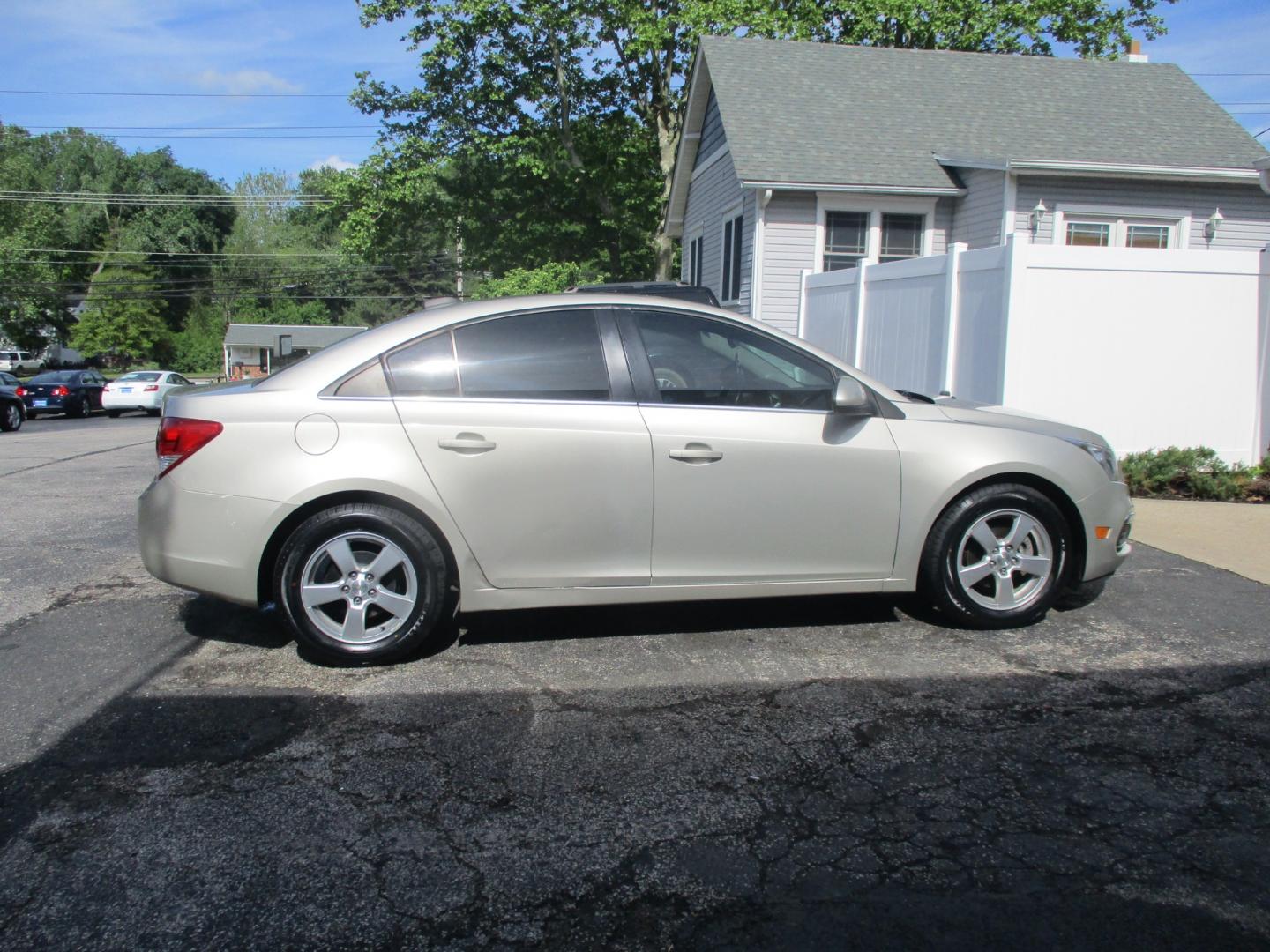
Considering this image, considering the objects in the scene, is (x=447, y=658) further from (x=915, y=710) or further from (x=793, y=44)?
(x=793, y=44)

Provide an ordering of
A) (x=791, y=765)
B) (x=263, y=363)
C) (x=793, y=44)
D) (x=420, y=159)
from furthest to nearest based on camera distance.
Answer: (x=263, y=363) → (x=420, y=159) → (x=793, y=44) → (x=791, y=765)

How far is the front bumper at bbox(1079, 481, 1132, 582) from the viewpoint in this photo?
5.01 meters

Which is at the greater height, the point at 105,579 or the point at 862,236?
the point at 862,236

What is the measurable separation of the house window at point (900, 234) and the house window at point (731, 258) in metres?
2.36

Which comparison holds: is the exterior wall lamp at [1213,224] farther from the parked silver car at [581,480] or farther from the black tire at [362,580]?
the black tire at [362,580]

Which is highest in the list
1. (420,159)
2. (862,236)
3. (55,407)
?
(420,159)

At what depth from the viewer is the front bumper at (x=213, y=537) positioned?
4.40m

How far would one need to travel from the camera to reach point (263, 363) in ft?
258

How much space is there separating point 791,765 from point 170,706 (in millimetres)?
2523

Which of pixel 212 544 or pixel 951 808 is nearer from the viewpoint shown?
pixel 951 808

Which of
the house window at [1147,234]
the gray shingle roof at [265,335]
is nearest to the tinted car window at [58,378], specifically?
the house window at [1147,234]

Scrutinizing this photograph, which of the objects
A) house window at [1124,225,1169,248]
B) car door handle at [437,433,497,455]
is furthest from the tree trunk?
car door handle at [437,433,497,455]

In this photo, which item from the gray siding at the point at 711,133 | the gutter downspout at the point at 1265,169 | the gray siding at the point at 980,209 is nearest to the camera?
the gutter downspout at the point at 1265,169

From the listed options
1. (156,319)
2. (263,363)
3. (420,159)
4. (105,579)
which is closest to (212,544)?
(105,579)
